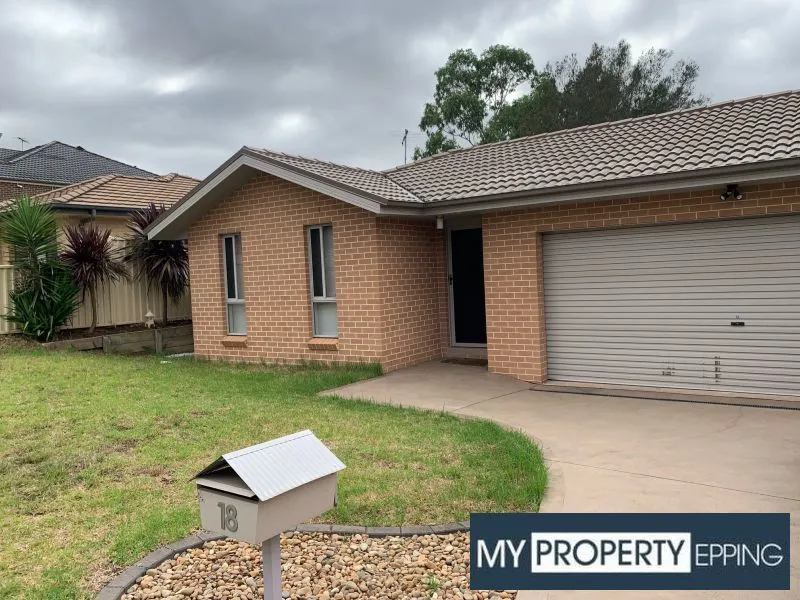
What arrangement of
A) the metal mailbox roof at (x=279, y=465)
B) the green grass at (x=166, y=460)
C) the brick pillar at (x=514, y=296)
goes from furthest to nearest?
the brick pillar at (x=514, y=296) → the green grass at (x=166, y=460) → the metal mailbox roof at (x=279, y=465)

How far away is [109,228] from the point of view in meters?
17.0

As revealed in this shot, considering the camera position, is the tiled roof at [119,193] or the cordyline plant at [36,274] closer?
the cordyline plant at [36,274]

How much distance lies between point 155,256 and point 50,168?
65.4 feet

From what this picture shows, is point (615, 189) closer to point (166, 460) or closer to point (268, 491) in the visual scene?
point (166, 460)

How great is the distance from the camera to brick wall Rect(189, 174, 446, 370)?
10883 mm

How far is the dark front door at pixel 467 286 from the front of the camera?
39.8 ft

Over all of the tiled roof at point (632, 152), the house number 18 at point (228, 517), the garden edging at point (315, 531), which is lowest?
the garden edging at point (315, 531)

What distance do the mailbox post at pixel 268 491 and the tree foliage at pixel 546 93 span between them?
1579 inches

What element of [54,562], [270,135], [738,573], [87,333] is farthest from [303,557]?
[270,135]

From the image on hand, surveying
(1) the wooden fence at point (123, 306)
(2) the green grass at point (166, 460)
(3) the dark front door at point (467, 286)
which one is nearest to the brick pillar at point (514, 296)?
(3) the dark front door at point (467, 286)

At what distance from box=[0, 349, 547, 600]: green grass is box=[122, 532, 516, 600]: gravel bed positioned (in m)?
0.31

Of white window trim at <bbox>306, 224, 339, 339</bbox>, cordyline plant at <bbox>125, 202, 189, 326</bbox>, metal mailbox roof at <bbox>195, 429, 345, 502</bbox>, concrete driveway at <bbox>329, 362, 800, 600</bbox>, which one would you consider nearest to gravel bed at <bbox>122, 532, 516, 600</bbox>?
concrete driveway at <bbox>329, 362, 800, 600</bbox>

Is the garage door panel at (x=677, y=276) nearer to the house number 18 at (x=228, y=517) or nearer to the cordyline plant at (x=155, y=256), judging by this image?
the house number 18 at (x=228, y=517)

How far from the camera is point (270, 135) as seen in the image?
36156 mm
